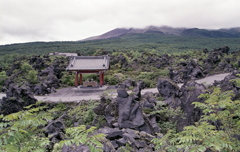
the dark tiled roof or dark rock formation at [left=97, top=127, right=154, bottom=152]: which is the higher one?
the dark tiled roof

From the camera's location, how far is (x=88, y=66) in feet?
64.6

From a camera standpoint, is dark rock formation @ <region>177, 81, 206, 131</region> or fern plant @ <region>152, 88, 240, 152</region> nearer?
fern plant @ <region>152, 88, 240, 152</region>

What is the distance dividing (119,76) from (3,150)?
2206 cm

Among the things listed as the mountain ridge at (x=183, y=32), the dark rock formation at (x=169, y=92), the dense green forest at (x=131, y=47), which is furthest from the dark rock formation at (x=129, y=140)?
the mountain ridge at (x=183, y=32)

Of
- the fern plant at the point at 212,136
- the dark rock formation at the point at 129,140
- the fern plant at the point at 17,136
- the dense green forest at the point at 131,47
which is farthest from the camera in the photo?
the dense green forest at the point at 131,47

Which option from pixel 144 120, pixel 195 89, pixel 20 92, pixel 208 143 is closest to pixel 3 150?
pixel 208 143

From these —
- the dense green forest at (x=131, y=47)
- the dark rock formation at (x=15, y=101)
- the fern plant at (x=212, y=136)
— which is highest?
the dense green forest at (x=131, y=47)

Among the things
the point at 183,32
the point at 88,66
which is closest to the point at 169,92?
the point at 88,66

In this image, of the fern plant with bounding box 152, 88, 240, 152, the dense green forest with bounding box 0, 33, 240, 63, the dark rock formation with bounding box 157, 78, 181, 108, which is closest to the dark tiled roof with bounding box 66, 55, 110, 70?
the dark rock formation with bounding box 157, 78, 181, 108

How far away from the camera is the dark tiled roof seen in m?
19.4

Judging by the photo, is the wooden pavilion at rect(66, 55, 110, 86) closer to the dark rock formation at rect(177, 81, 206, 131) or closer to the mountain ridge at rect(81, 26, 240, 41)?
the dark rock formation at rect(177, 81, 206, 131)

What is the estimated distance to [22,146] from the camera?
2.91m

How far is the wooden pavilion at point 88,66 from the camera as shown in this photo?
1923cm

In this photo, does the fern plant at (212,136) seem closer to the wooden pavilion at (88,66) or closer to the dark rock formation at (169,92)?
the dark rock formation at (169,92)
